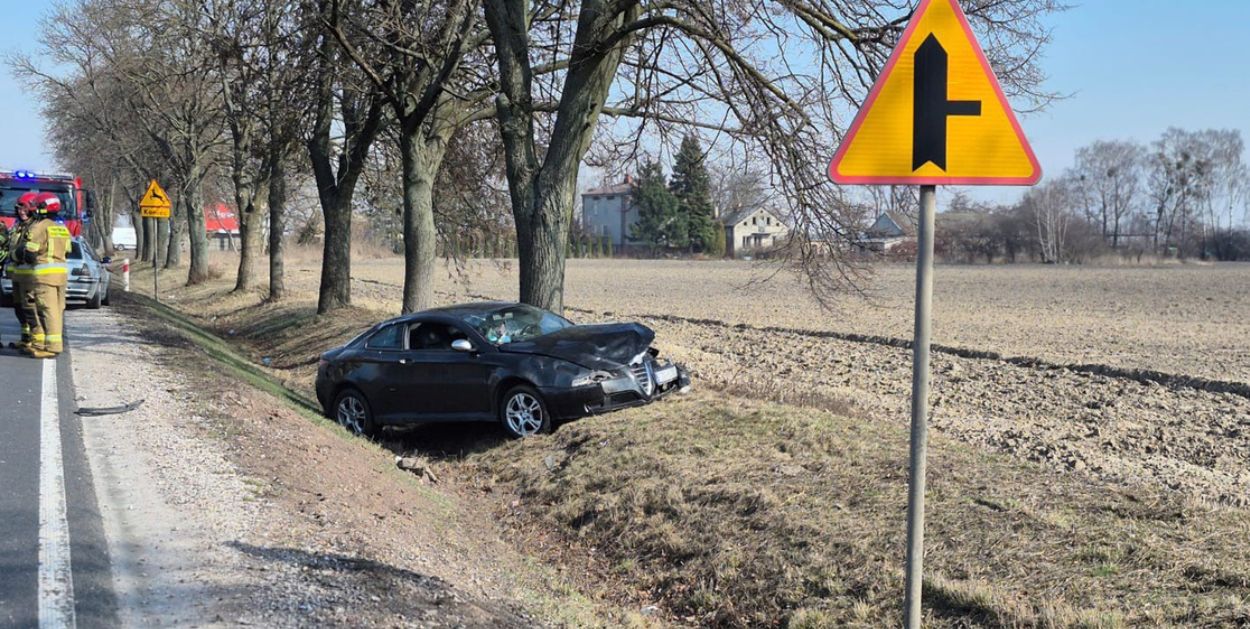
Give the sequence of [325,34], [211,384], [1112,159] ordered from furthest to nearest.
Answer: [1112,159] < [325,34] < [211,384]

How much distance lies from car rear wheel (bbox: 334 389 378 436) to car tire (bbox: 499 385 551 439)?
2097 mm

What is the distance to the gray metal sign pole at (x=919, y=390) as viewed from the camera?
4.29 meters

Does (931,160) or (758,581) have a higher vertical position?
(931,160)

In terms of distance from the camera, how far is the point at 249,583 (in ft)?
17.9

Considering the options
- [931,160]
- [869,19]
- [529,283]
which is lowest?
[529,283]

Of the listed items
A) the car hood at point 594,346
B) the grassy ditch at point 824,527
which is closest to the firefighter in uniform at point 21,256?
the grassy ditch at point 824,527

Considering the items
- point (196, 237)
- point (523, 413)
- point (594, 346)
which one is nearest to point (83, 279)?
point (523, 413)

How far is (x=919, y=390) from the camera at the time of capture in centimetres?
432

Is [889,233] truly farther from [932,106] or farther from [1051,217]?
[1051,217]

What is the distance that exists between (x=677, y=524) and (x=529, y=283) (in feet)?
21.7

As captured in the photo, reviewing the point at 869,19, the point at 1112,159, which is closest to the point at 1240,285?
the point at 869,19

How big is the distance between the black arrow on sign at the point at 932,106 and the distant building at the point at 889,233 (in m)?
7.95

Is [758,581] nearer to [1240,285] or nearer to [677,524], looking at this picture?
[677,524]

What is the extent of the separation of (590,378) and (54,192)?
2174 cm
